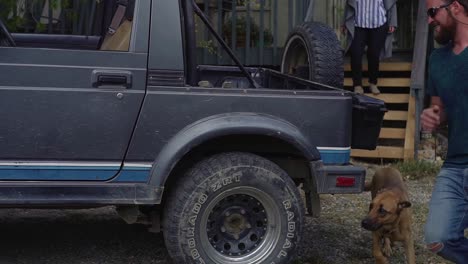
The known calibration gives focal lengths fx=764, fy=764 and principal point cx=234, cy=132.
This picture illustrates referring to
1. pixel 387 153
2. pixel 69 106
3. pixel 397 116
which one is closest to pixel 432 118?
pixel 69 106

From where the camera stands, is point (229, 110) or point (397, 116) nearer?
point (229, 110)

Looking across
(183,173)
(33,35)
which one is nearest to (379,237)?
(183,173)

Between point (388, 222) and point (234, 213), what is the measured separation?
112 cm

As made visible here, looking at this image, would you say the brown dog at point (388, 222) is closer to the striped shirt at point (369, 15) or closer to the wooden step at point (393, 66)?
the striped shirt at point (369, 15)

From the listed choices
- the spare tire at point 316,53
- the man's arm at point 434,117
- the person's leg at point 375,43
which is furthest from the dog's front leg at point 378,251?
the person's leg at point 375,43

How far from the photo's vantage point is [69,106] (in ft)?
15.1

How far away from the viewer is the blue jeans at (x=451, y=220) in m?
4.05

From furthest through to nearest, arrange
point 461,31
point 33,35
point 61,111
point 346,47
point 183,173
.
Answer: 1. point 346,47
2. point 33,35
3. point 183,173
4. point 61,111
5. point 461,31

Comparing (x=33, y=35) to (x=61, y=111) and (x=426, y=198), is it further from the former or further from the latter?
(x=426, y=198)

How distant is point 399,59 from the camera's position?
11234 millimetres

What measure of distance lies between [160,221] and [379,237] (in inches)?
61.4

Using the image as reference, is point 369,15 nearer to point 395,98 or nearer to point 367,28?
point 367,28

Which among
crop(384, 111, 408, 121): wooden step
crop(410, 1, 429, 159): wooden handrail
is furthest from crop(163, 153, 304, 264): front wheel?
crop(384, 111, 408, 121): wooden step

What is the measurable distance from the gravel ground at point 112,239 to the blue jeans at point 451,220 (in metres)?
1.54
